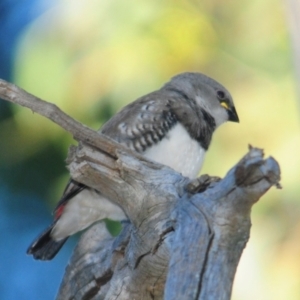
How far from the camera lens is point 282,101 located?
2010mm

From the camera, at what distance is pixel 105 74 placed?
2.00 metres

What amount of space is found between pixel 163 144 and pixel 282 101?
0.55m

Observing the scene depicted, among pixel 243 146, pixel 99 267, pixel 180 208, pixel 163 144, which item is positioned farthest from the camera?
pixel 243 146

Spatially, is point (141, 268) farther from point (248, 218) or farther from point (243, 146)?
point (243, 146)

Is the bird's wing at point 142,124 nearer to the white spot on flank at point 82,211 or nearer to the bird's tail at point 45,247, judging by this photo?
the white spot on flank at point 82,211

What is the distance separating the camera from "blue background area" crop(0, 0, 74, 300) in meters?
1.98

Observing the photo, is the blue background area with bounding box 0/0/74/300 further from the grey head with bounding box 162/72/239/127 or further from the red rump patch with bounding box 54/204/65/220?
the grey head with bounding box 162/72/239/127

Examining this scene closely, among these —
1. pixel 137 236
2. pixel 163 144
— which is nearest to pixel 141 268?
pixel 137 236

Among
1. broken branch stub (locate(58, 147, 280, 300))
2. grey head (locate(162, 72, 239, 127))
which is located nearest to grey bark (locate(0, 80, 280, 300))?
broken branch stub (locate(58, 147, 280, 300))

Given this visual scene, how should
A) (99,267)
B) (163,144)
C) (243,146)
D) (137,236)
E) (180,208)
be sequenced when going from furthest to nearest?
(243,146), (163,144), (99,267), (137,236), (180,208)

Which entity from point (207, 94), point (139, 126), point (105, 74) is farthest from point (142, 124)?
point (105, 74)

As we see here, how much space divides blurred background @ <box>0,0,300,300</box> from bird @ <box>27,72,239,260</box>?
299 mm

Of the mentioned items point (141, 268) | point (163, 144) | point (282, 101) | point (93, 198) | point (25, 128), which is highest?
point (282, 101)

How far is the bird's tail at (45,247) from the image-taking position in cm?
159
